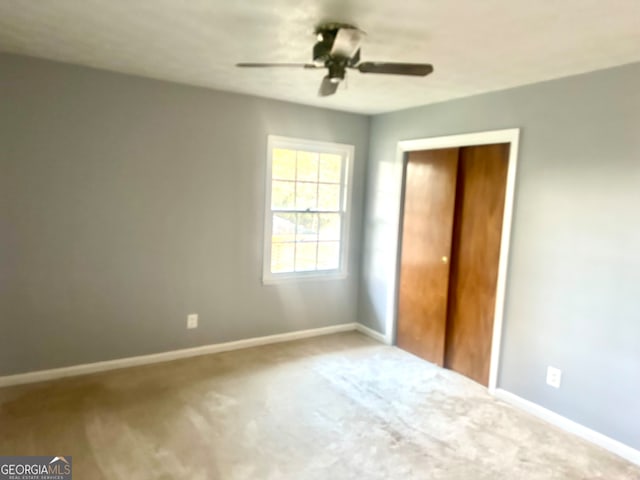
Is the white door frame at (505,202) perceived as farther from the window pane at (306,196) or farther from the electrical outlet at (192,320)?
the electrical outlet at (192,320)

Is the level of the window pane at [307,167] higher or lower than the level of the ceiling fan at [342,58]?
lower

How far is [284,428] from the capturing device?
276 centimetres

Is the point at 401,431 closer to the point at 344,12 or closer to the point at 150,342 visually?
the point at 150,342

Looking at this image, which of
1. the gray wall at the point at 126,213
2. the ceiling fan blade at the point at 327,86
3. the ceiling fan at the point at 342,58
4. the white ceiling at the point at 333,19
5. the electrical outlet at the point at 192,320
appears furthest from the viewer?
the electrical outlet at the point at 192,320

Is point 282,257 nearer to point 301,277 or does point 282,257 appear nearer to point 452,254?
point 301,277

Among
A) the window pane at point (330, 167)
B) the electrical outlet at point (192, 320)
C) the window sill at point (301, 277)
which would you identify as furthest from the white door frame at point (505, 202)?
the electrical outlet at point (192, 320)

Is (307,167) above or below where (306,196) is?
above

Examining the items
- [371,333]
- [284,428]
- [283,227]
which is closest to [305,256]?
[283,227]

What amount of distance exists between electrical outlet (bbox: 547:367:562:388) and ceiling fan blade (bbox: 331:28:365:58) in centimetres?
254

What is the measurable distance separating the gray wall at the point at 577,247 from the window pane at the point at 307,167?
5.25ft

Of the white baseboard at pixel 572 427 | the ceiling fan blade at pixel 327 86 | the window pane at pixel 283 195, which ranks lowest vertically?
the white baseboard at pixel 572 427

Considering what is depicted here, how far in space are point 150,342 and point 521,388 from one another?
3053mm

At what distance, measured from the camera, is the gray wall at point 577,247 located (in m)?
2.63

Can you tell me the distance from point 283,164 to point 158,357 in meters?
2.13
